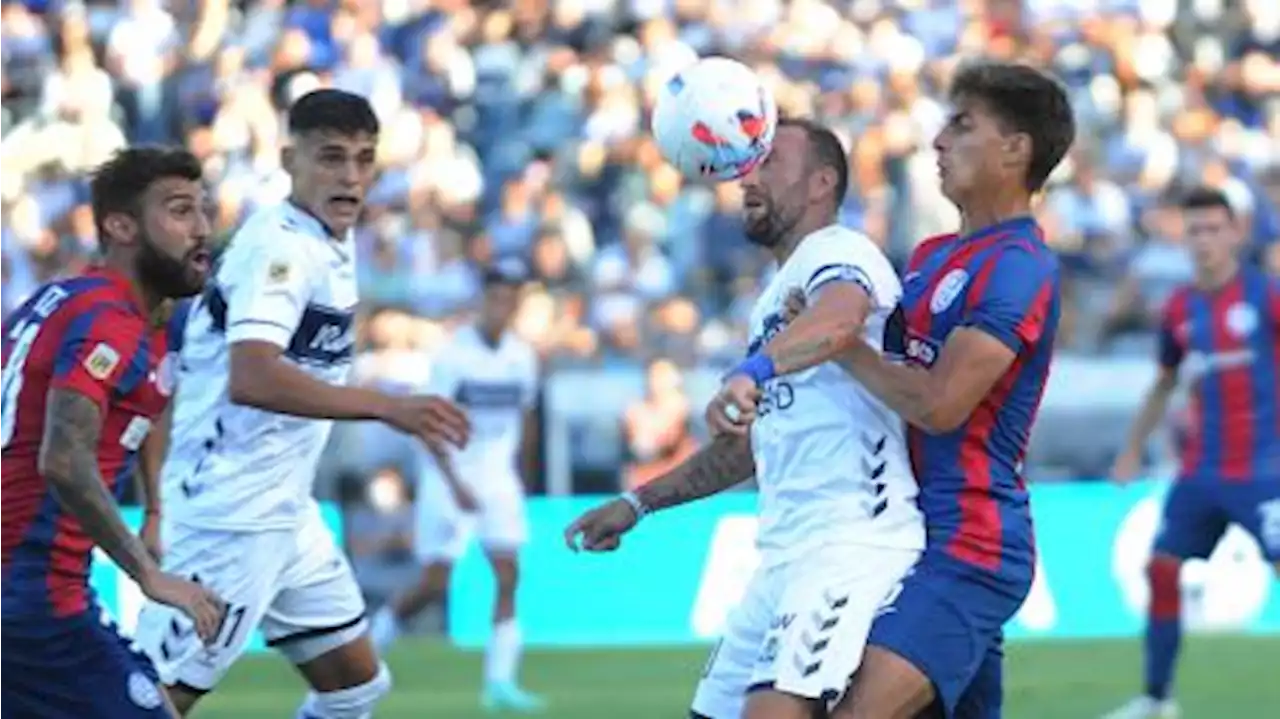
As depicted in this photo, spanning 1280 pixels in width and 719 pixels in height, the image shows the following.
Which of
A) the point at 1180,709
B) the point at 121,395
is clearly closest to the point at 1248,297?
the point at 1180,709

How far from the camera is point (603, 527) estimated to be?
8867 millimetres

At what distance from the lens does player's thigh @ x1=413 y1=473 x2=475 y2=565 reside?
1806 centimetres

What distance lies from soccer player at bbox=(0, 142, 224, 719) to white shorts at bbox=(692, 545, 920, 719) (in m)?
1.50

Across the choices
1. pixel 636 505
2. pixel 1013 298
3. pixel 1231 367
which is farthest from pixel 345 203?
pixel 1231 367

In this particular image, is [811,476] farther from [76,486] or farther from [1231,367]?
[1231,367]

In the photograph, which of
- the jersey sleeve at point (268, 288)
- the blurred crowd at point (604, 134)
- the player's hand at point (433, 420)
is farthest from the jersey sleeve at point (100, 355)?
→ the blurred crowd at point (604, 134)

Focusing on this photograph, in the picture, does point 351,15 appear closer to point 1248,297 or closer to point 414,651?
point 414,651

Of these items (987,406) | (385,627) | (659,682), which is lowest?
(659,682)

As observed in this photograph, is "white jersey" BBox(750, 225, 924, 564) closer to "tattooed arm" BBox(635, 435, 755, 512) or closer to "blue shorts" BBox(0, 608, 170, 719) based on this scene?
"tattooed arm" BBox(635, 435, 755, 512)

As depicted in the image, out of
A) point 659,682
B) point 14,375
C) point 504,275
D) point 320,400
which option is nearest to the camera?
point 14,375

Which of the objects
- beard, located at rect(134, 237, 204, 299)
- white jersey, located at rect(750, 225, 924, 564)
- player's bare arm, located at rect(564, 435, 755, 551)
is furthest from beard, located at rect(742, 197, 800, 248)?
beard, located at rect(134, 237, 204, 299)

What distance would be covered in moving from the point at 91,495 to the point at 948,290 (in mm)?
2410

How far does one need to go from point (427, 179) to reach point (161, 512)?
14607 millimetres

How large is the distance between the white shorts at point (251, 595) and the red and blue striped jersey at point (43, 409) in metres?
1.25
